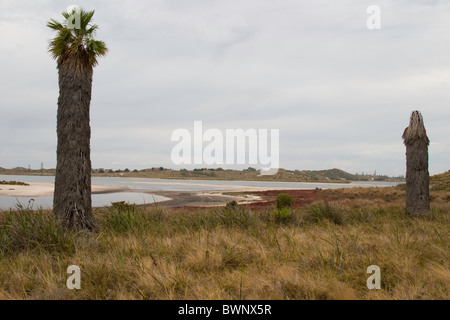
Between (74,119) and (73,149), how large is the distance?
883 millimetres

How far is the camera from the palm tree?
960 centimetres

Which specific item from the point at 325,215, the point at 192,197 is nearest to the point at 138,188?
the point at 192,197

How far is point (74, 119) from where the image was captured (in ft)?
32.0

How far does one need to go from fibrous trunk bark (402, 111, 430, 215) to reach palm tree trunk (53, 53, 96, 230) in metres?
13.3

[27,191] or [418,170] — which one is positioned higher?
[418,170]

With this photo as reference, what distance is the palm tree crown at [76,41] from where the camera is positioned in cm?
1003

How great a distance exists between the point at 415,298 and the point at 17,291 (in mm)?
6089

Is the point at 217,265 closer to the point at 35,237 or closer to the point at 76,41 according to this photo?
the point at 35,237

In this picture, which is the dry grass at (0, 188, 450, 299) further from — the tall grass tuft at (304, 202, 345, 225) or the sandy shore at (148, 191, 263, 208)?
the sandy shore at (148, 191, 263, 208)

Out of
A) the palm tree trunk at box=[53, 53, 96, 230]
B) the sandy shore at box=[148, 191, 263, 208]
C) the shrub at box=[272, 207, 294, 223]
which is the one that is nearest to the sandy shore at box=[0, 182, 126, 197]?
the sandy shore at box=[148, 191, 263, 208]

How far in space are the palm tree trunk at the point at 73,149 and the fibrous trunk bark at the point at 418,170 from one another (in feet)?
43.7

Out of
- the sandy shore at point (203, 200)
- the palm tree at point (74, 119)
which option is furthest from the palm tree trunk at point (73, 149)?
the sandy shore at point (203, 200)
